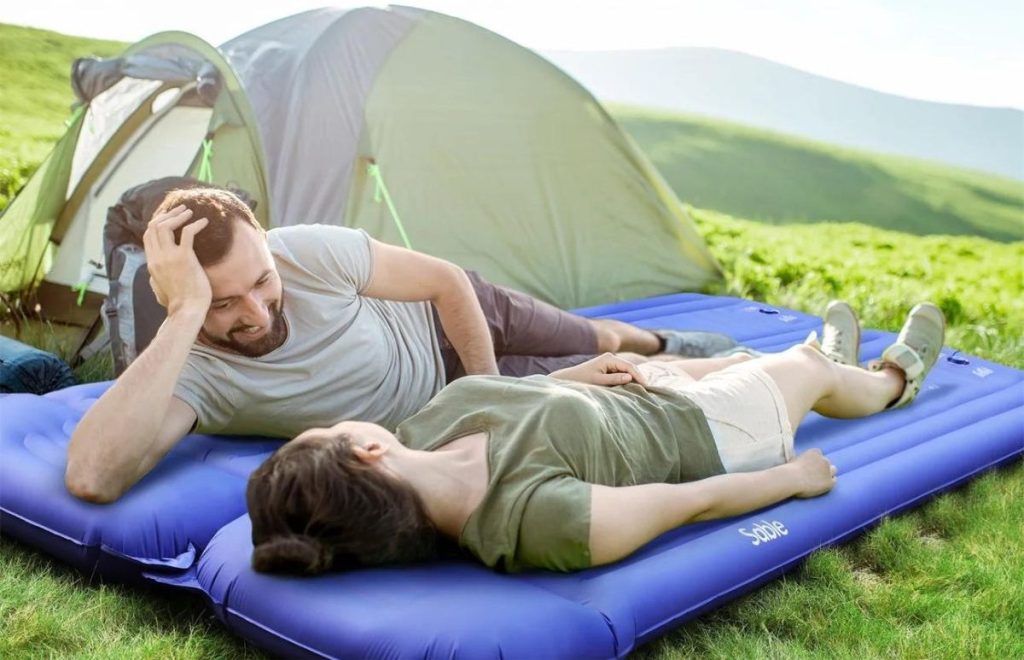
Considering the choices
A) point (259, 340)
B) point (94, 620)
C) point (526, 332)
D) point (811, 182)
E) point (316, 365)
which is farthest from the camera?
point (811, 182)

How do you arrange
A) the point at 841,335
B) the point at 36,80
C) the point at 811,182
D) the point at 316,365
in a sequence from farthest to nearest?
the point at 811,182, the point at 36,80, the point at 841,335, the point at 316,365

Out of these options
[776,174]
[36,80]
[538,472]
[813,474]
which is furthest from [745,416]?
[776,174]

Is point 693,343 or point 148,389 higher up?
point 148,389

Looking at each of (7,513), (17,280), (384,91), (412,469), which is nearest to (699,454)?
(412,469)

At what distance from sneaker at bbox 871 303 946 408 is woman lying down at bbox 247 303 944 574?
84 cm

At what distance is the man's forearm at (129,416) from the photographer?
2291mm

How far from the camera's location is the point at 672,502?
6.88ft

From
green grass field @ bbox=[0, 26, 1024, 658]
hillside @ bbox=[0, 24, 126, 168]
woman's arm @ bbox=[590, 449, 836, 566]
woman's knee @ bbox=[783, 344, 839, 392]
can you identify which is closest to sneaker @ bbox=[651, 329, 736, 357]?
woman's knee @ bbox=[783, 344, 839, 392]

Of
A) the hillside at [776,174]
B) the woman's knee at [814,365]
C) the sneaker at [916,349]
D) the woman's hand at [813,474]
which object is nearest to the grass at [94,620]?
the woman's hand at [813,474]

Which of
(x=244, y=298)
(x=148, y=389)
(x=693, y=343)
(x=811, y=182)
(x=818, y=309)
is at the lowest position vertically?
(x=811, y=182)

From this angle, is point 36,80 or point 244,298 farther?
point 36,80

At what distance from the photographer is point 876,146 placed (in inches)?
480

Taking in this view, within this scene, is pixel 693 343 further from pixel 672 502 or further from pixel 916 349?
pixel 672 502

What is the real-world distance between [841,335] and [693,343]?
0.45 metres
